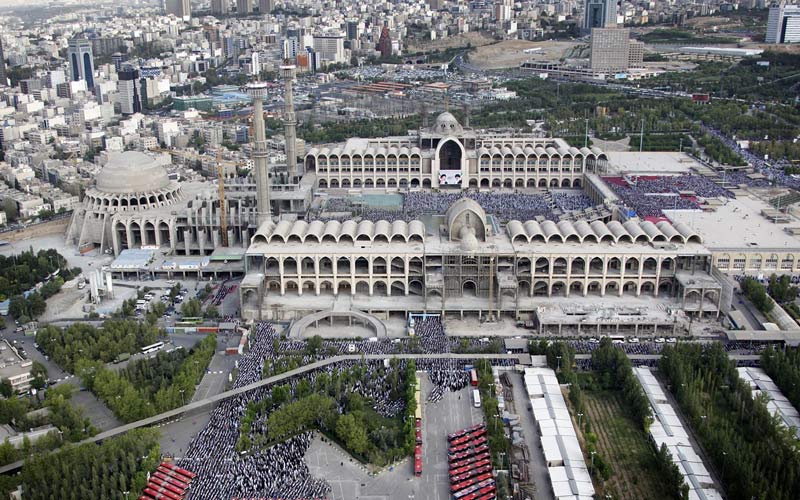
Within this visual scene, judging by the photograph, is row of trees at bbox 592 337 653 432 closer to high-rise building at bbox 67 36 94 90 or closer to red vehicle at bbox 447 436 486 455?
red vehicle at bbox 447 436 486 455

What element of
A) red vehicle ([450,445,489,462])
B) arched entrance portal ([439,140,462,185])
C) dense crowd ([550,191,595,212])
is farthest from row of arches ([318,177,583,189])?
red vehicle ([450,445,489,462])

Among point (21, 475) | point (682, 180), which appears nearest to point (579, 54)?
Result: point (682, 180)

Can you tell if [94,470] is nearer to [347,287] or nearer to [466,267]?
[347,287]

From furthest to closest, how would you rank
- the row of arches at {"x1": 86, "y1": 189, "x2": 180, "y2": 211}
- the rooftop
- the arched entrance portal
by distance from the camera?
the arched entrance portal, the row of arches at {"x1": 86, "y1": 189, "x2": 180, "y2": 211}, the rooftop

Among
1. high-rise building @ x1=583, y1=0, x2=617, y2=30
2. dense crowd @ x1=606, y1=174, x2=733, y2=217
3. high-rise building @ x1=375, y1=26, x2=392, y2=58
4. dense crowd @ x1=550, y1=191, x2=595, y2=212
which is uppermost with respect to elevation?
high-rise building @ x1=583, y1=0, x2=617, y2=30

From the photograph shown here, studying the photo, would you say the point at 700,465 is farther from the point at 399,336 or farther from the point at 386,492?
the point at 399,336

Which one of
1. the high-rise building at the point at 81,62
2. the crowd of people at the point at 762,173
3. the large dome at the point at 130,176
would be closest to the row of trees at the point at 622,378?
the crowd of people at the point at 762,173

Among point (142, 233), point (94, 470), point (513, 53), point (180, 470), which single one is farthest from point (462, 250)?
point (513, 53)
